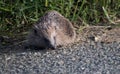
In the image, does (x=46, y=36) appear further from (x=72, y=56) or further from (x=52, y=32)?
(x=72, y=56)

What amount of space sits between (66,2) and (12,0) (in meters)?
0.82

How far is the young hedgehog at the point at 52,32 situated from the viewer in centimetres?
567

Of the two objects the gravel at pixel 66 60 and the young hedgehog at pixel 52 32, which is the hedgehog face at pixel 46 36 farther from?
the gravel at pixel 66 60

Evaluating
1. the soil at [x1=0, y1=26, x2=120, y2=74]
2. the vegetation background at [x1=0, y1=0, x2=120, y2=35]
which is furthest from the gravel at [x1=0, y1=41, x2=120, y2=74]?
the vegetation background at [x1=0, y1=0, x2=120, y2=35]

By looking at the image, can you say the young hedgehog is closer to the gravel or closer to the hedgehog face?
the hedgehog face

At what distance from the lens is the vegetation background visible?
6441 mm

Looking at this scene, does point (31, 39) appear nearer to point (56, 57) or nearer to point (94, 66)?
point (56, 57)

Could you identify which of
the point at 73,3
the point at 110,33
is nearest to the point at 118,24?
the point at 110,33

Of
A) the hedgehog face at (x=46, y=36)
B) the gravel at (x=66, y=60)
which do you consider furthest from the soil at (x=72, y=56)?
the hedgehog face at (x=46, y=36)

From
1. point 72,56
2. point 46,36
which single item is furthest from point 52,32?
point 72,56

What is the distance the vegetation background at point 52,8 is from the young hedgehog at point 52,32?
489 mm

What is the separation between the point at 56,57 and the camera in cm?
554

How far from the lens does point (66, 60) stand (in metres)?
5.41

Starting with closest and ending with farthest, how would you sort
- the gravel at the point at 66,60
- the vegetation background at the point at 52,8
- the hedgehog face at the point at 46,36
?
the gravel at the point at 66,60
the hedgehog face at the point at 46,36
the vegetation background at the point at 52,8
